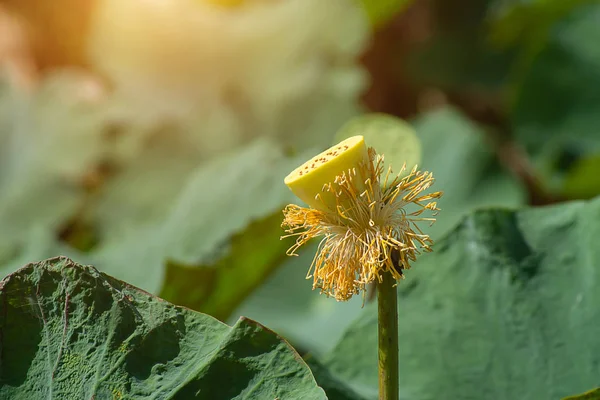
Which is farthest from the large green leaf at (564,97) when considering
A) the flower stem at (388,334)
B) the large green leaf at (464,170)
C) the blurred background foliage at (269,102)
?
the flower stem at (388,334)

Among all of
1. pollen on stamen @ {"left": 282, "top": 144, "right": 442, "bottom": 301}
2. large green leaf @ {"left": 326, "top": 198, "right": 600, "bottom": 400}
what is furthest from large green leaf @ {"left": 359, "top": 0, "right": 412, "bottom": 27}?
pollen on stamen @ {"left": 282, "top": 144, "right": 442, "bottom": 301}

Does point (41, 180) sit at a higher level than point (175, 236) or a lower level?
higher

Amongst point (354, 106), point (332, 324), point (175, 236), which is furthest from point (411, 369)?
point (354, 106)

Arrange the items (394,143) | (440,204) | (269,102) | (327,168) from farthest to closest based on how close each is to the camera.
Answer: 1. (269,102)
2. (440,204)
3. (394,143)
4. (327,168)

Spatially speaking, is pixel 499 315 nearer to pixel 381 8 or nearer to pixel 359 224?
pixel 359 224

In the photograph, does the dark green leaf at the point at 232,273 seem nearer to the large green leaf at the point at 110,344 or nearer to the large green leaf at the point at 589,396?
the large green leaf at the point at 110,344

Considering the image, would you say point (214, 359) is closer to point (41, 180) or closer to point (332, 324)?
point (332, 324)

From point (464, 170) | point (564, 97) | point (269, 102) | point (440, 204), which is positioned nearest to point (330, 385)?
point (440, 204)
